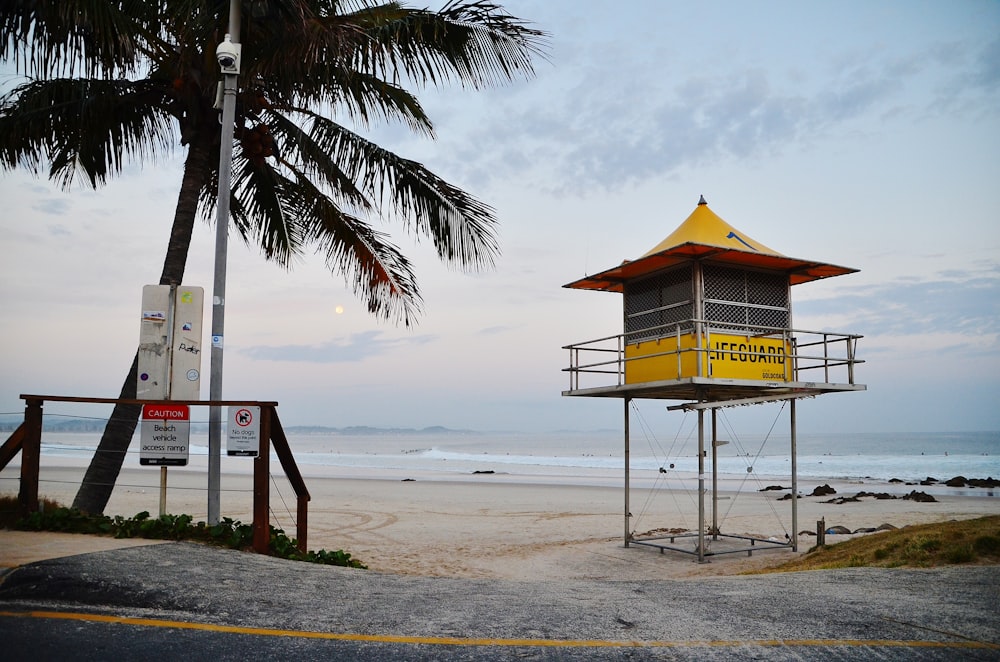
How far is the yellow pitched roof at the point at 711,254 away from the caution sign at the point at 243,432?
25.7ft

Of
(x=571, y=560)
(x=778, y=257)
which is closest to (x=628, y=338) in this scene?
(x=778, y=257)

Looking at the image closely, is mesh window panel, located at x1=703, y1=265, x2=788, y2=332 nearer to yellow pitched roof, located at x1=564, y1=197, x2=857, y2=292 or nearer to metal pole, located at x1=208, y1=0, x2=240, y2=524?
yellow pitched roof, located at x1=564, y1=197, x2=857, y2=292

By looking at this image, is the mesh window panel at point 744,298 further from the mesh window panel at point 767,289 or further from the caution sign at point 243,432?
the caution sign at point 243,432

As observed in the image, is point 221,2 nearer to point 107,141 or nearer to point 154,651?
point 107,141

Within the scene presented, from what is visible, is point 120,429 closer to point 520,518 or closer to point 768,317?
point 768,317

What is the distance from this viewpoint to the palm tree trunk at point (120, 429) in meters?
10.3

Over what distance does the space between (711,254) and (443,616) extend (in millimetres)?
9492

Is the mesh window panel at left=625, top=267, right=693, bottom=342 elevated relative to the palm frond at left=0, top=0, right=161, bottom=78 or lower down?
lower down

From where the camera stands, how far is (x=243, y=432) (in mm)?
8719

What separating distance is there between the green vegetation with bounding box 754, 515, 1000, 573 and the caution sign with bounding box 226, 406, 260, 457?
720 cm

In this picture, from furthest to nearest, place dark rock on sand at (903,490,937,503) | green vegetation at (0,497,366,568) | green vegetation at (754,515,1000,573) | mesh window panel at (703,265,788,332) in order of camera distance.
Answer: dark rock on sand at (903,490,937,503) → mesh window panel at (703,265,788,332) → green vegetation at (754,515,1000,573) → green vegetation at (0,497,366,568)

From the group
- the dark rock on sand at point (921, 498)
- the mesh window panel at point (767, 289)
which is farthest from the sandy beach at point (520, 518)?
the mesh window panel at point (767, 289)

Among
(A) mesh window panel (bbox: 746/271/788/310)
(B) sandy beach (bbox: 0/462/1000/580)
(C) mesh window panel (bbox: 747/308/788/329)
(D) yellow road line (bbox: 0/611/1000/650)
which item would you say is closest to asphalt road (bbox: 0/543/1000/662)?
(D) yellow road line (bbox: 0/611/1000/650)

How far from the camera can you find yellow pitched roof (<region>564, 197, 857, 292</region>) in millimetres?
13680
